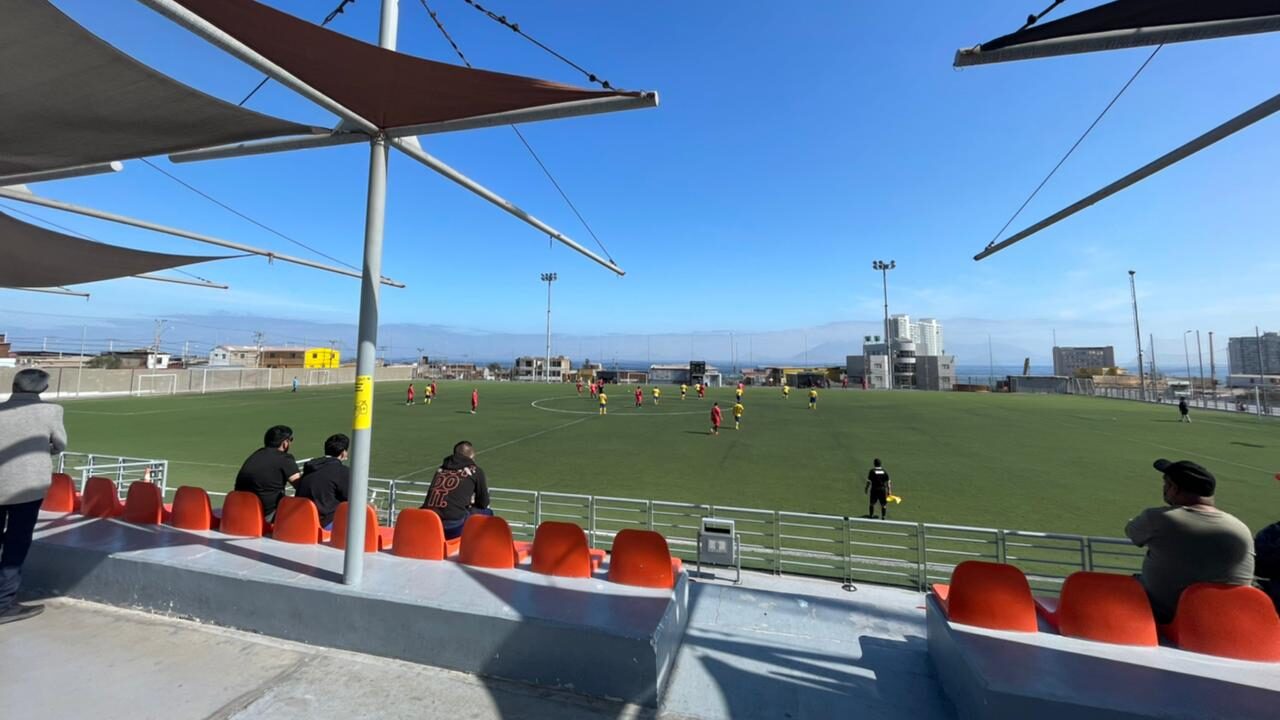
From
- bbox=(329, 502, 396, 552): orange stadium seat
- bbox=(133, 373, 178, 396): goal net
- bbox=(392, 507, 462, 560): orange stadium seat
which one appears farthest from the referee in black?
bbox=(133, 373, 178, 396): goal net

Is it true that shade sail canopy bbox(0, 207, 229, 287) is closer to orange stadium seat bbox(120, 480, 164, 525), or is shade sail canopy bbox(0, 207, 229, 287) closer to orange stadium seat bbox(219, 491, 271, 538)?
orange stadium seat bbox(120, 480, 164, 525)

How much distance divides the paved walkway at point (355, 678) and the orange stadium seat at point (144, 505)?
1.20 metres

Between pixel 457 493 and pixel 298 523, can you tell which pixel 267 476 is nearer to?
pixel 298 523

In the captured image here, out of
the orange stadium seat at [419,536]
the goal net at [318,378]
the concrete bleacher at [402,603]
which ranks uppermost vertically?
the goal net at [318,378]

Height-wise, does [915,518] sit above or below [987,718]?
below

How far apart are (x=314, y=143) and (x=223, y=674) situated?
14.1 feet

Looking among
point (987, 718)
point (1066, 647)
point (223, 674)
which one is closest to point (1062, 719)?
point (987, 718)

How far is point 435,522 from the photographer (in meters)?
4.59

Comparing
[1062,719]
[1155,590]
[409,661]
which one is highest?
[1155,590]

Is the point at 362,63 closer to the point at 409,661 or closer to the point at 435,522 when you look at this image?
the point at 435,522

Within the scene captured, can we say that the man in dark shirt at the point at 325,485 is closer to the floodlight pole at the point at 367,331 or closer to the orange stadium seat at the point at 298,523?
the orange stadium seat at the point at 298,523

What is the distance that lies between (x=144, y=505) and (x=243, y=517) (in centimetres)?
128

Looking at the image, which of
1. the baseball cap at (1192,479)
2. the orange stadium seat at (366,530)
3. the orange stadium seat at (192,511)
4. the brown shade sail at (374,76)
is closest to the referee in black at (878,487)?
the baseball cap at (1192,479)

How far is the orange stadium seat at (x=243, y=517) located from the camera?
198 inches
